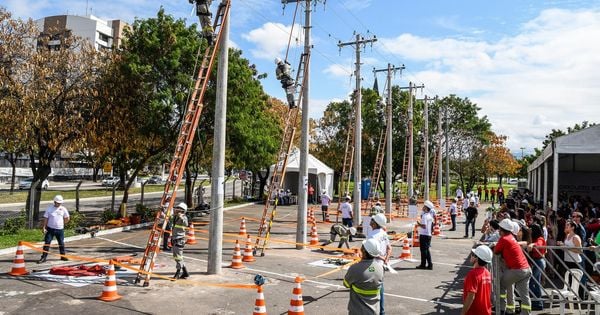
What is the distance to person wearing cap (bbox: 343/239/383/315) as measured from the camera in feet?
18.1

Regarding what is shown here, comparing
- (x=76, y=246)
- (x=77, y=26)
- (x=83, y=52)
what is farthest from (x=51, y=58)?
(x=77, y=26)

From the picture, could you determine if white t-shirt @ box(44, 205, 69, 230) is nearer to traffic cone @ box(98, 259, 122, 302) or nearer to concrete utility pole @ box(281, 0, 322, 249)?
traffic cone @ box(98, 259, 122, 302)

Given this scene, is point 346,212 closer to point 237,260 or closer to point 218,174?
point 237,260

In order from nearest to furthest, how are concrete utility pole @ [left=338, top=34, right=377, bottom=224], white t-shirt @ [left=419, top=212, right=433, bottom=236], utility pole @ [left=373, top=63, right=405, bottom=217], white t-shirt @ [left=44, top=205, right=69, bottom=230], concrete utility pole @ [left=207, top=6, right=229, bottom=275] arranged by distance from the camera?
concrete utility pole @ [left=207, top=6, right=229, bottom=275], white t-shirt @ [left=44, top=205, right=69, bottom=230], white t-shirt @ [left=419, top=212, right=433, bottom=236], concrete utility pole @ [left=338, top=34, right=377, bottom=224], utility pole @ [left=373, top=63, right=405, bottom=217]

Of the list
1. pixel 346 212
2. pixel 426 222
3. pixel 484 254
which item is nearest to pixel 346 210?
pixel 346 212

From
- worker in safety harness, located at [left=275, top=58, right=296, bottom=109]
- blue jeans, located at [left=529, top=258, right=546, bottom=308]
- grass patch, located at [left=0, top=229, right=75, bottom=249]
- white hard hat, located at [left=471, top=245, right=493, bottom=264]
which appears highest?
worker in safety harness, located at [left=275, top=58, right=296, bottom=109]

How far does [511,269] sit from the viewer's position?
7.57m

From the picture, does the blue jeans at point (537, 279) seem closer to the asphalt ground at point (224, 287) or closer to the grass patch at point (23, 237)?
the asphalt ground at point (224, 287)

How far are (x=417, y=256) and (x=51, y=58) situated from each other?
50.0 feet

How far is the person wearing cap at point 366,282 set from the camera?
5.51 m

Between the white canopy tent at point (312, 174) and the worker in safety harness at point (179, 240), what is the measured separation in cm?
2480

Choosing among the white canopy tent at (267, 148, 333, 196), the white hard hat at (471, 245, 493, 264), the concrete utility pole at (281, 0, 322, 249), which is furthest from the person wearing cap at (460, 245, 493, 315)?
the white canopy tent at (267, 148, 333, 196)

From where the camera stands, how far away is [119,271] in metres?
11.2

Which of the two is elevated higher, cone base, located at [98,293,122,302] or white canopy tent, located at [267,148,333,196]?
white canopy tent, located at [267,148,333,196]
